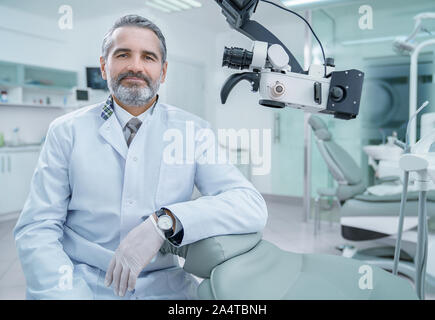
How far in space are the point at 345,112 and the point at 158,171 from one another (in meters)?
0.42

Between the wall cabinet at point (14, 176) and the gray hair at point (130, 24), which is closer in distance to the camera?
the gray hair at point (130, 24)

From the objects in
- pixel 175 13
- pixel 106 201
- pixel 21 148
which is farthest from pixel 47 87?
pixel 106 201

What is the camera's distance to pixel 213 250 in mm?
598

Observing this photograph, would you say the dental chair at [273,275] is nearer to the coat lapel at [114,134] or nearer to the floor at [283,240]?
the coat lapel at [114,134]

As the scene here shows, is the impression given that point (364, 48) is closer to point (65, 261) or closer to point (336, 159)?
point (336, 159)

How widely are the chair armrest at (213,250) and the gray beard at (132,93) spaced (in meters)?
0.36

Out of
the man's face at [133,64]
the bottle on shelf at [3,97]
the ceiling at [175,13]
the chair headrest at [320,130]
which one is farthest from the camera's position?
the bottle on shelf at [3,97]

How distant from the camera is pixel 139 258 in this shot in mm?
649

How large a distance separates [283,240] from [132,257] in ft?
6.52

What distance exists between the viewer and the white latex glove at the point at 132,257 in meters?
0.64

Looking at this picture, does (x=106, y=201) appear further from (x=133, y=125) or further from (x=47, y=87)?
A: (x=47, y=87)

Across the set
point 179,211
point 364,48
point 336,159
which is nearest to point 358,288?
point 179,211

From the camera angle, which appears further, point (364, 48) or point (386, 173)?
point (364, 48)

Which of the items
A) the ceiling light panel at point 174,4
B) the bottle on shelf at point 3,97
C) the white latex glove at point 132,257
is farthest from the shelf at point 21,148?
the white latex glove at point 132,257
